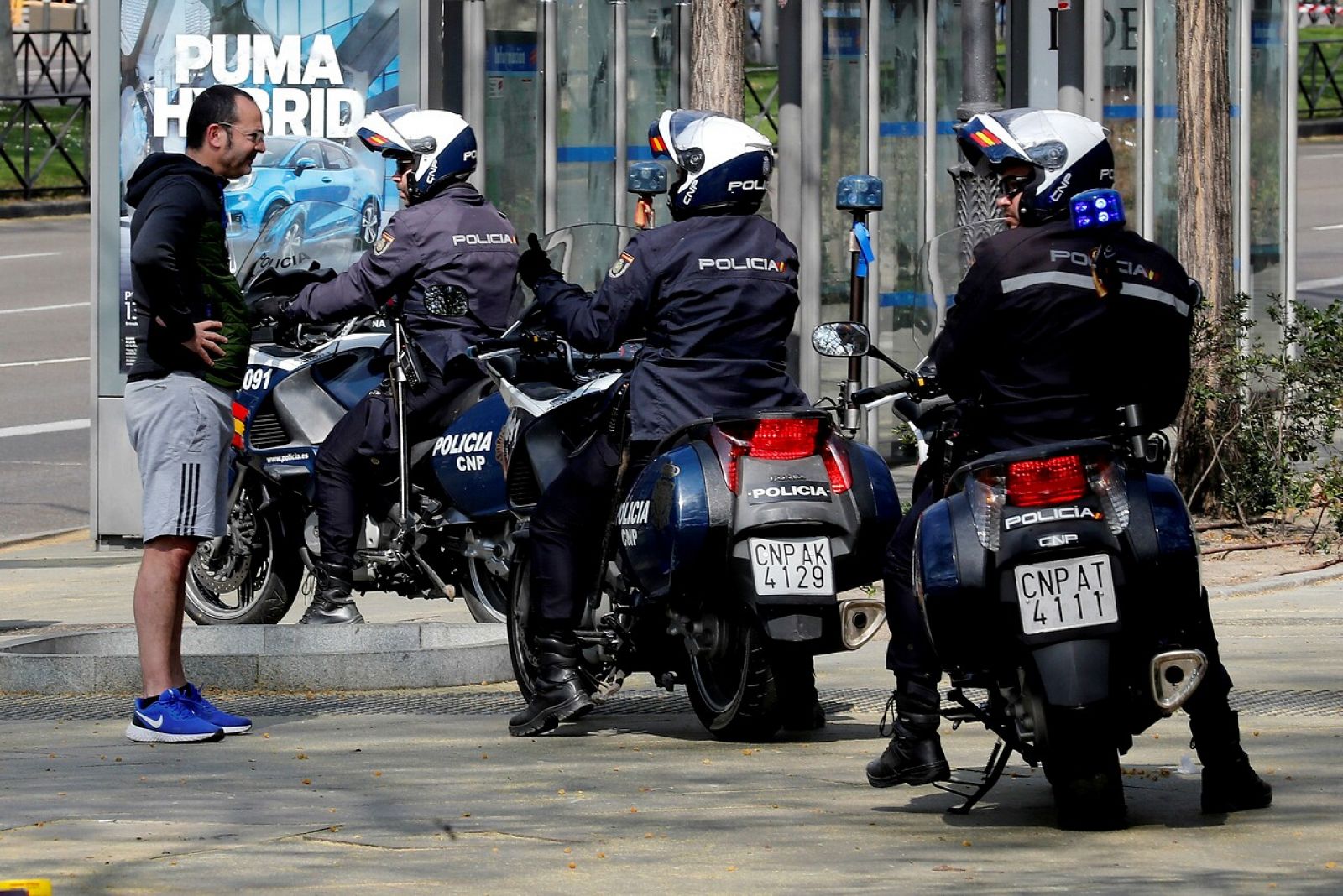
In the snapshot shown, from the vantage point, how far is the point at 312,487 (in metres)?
9.26

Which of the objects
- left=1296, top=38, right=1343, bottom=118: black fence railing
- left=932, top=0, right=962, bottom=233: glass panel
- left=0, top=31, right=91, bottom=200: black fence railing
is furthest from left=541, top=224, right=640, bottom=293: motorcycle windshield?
left=1296, top=38, right=1343, bottom=118: black fence railing

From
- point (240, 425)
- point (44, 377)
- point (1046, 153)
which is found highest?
point (1046, 153)

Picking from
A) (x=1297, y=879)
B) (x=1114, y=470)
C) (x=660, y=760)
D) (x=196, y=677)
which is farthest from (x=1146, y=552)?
(x=196, y=677)

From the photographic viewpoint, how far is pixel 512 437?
806 cm

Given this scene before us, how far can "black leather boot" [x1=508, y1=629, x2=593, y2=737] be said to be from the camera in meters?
7.14

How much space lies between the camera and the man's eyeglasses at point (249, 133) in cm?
729

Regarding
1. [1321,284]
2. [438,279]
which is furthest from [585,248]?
[1321,284]

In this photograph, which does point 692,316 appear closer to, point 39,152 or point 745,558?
point 745,558

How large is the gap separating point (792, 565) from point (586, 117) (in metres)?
9.04

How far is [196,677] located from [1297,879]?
422cm

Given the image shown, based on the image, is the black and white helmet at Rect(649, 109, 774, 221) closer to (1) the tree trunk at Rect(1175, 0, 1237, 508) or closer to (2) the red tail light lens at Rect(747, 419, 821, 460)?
(2) the red tail light lens at Rect(747, 419, 821, 460)

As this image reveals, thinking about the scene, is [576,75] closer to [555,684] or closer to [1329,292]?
[555,684]

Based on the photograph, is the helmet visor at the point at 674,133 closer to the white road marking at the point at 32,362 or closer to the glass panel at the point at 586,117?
the glass panel at the point at 586,117

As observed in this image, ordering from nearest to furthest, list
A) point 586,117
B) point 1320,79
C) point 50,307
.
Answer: point 586,117 → point 50,307 → point 1320,79
